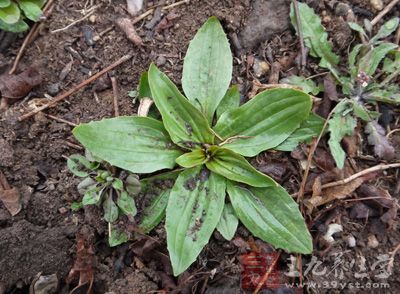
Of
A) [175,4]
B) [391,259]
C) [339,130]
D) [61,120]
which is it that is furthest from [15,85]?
[391,259]

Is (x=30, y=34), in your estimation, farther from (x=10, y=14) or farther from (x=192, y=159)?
(x=192, y=159)

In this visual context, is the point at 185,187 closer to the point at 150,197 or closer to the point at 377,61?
the point at 150,197

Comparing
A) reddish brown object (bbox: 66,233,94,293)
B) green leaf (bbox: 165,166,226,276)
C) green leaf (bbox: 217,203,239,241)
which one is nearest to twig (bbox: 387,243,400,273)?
green leaf (bbox: 217,203,239,241)

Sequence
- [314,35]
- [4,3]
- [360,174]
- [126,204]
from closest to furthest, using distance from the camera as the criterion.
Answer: [126,204] → [360,174] → [4,3] → [314,35]

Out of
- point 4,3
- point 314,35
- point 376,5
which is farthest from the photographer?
point 376,5

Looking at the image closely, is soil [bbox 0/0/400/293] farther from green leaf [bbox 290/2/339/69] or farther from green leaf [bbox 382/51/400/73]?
green leaf [bbox 382/51/400/73]

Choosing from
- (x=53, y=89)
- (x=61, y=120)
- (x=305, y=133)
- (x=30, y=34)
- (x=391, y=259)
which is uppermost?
(x=30, y=34)

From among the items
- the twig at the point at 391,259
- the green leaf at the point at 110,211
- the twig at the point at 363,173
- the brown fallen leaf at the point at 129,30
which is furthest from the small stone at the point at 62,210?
the twig at the point at 391,259
